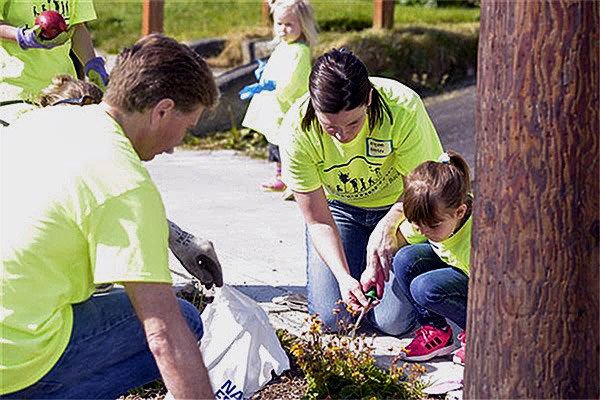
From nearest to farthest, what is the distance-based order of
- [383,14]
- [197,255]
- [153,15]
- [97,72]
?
1. [197,255]
2. [97,72]
3. [153,15]
4. [383,14]

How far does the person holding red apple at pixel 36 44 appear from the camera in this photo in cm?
452

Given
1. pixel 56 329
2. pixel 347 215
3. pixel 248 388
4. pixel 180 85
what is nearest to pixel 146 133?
pixel 180 85

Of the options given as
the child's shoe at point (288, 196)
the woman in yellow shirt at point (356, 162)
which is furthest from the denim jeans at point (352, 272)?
the child's shoe at point (288, 196)

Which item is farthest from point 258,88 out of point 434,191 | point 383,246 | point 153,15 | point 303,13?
point 434,191

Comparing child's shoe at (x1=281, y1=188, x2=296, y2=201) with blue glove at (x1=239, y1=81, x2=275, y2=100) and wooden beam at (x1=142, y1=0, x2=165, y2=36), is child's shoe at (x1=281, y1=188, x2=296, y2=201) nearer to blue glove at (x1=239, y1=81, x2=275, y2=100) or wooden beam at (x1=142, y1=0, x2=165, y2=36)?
blue glove at (x1=239, y1=81, x2=275, y2=100)

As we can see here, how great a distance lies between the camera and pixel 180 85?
2.70 meters

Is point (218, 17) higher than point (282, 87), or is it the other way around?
point (282, 87)

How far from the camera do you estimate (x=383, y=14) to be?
10.2 meters

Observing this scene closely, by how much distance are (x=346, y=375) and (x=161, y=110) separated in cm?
155

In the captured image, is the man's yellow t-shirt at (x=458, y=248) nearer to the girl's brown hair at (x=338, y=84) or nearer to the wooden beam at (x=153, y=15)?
the girl's brown hair at (x=338, y=84)

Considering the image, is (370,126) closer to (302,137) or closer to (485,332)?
(302,137)

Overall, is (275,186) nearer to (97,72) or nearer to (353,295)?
(97,72)

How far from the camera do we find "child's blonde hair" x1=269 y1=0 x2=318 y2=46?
694 cm

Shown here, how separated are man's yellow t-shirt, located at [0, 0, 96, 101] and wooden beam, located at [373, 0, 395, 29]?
5.71 metres
